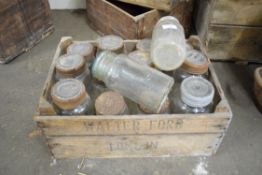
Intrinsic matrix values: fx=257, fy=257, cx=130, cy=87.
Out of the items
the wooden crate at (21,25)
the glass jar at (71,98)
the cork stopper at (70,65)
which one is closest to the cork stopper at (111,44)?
the cork stopper at (70,65)

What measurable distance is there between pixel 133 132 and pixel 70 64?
0.35 m

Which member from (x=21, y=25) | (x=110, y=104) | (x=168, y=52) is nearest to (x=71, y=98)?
(x=110, y=104)

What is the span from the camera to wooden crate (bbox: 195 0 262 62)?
4.35 ft

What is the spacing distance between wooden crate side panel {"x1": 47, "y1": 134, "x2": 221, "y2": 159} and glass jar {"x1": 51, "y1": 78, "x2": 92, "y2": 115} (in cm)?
11

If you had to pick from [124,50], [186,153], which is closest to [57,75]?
[124,50]

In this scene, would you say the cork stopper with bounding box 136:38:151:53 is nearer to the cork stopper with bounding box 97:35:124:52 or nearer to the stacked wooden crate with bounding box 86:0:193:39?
the cork stopper with bounding box 97:35:124:52

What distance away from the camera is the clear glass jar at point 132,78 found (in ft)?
2.96

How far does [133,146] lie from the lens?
1018mm

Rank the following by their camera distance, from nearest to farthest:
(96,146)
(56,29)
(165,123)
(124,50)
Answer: (165,123) → (96,146) → (124,50) → (56,29)

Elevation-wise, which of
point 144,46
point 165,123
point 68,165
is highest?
point 144,46

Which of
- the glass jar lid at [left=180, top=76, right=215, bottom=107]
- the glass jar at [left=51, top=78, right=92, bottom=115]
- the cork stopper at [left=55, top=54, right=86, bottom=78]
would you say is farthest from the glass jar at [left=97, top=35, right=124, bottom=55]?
the glass jar lid at [left=180, top=76, right=215, bottom=107]

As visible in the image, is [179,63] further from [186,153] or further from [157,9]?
[157,9]

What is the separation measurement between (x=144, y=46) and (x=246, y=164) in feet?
2.19

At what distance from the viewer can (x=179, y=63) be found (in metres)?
0.92
